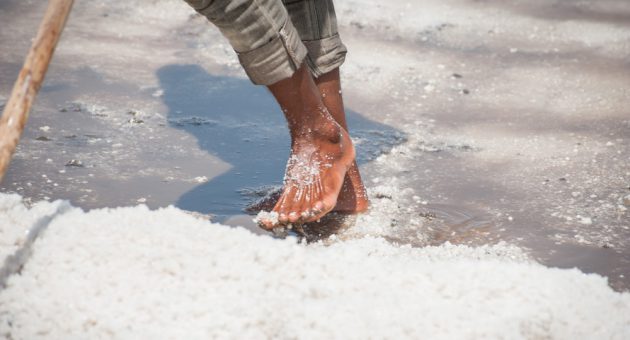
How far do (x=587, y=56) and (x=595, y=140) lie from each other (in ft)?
4.09

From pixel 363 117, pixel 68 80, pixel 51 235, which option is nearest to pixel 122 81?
pixel 68 80

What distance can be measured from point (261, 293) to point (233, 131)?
1398 millimetres

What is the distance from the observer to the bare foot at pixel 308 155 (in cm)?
195

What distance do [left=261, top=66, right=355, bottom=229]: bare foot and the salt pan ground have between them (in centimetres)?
10

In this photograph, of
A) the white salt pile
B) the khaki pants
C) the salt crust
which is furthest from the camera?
the khaki pants

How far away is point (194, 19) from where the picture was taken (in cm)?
429

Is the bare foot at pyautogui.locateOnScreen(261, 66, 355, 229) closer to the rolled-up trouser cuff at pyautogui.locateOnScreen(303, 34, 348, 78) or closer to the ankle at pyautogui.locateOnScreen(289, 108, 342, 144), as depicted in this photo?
the ankle at pyautogui.locateOnScreen(289, 108, 342, 144)

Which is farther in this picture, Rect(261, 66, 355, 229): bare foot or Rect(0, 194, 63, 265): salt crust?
Rect(261, 66, 355, 229): bare foot

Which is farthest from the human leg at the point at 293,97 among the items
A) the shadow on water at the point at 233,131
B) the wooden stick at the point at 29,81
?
the wooden stick at the point at 29,81

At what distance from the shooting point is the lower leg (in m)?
2.13

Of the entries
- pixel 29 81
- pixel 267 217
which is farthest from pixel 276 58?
pixel 29 81

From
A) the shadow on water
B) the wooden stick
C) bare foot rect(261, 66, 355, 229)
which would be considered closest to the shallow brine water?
the shadow on water

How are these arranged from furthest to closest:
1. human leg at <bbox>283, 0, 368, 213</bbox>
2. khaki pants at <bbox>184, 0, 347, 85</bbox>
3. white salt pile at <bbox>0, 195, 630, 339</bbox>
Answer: human leg at <bbox>283, 0, 368, 213</bbox> → khaki pants at <bbox>184, 0, 347, 85</bbox> → white salt pile at <bbox>0, 195, 630, 339</bbox>

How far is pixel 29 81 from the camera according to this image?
146 centimetres
